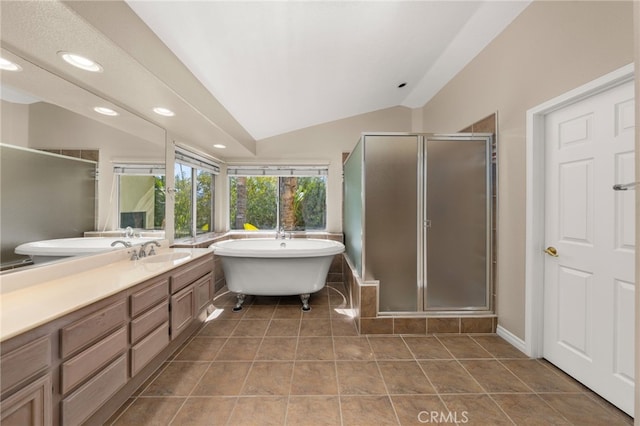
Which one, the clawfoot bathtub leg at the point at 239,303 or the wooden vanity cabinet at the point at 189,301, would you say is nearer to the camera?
the wooden vanity cabinet at the point at 189,301

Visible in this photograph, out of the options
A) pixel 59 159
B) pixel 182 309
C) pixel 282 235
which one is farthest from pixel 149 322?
pixel 282 235

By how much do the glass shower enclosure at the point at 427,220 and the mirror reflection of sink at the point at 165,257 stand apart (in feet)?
5.54

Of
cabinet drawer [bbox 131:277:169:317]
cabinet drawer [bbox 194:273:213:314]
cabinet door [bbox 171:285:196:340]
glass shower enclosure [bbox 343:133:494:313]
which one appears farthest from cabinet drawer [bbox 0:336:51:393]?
glass shower enclosure [bbox 343:133:494:313]

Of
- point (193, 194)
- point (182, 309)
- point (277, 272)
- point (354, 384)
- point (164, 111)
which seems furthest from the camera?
point (193, 194)

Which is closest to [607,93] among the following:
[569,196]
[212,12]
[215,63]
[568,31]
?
[568,31]

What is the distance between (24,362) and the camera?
36.0 inches

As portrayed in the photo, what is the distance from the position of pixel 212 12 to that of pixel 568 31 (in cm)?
229

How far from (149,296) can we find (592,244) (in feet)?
9.33

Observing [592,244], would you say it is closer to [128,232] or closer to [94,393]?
[94,393]

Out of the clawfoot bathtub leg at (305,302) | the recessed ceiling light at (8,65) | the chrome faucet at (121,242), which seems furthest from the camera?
the clawfoot bathtub leg at (305,302)

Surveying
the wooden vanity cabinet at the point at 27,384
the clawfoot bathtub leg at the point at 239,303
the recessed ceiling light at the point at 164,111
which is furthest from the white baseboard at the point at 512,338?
the recessed ceiling light at the point at 164,111

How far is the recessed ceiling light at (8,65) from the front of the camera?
4.11 ft

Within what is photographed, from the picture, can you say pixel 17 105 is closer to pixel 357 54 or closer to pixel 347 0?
pixel 347 0

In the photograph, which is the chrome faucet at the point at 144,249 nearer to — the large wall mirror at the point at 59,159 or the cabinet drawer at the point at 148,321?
the large wall mirror at the point at 59,159
